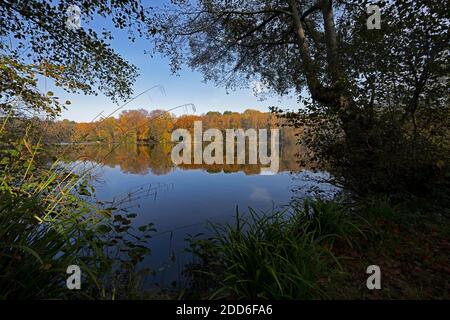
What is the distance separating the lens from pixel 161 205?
795cm

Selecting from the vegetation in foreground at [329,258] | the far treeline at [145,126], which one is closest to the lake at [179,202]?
the far treeline at [145,126]

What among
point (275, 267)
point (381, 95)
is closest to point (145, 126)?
point (275, 267)

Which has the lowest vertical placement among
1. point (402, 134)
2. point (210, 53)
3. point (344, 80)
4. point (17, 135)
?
point (17, 135)

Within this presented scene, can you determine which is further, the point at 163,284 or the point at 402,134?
the point at 402,134

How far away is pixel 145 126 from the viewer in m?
2.53

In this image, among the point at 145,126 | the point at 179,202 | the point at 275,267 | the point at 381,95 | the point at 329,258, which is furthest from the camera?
the point at 179,202

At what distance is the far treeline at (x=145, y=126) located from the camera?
2.57 metres

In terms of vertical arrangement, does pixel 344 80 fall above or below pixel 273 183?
above

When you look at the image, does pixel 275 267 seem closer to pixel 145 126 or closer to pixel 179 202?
pixel 145 126

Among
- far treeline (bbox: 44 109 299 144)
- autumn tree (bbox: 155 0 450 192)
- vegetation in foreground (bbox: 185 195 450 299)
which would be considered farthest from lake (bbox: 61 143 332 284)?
autumn tree (bbox: 155 0 450 192)

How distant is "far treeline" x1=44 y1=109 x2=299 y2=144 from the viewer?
257 cm

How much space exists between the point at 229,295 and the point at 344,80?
542 cm
